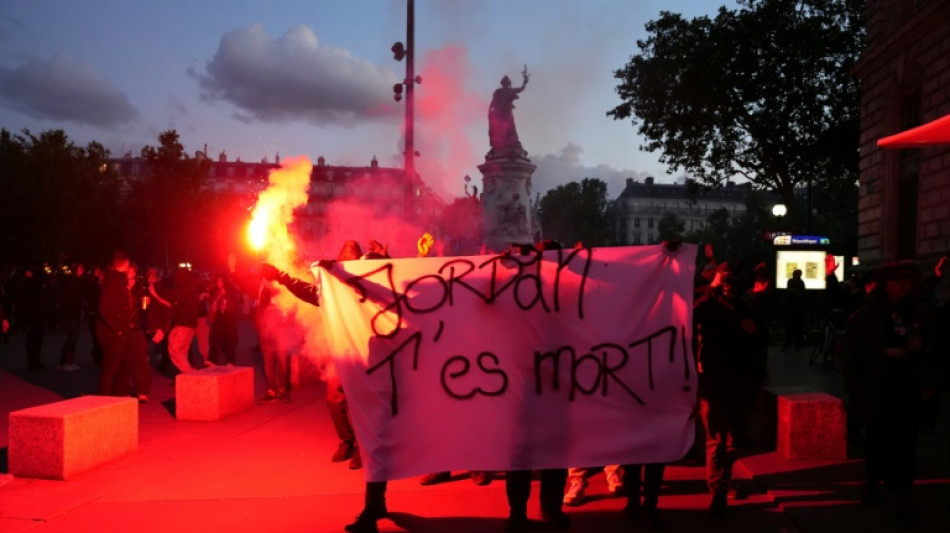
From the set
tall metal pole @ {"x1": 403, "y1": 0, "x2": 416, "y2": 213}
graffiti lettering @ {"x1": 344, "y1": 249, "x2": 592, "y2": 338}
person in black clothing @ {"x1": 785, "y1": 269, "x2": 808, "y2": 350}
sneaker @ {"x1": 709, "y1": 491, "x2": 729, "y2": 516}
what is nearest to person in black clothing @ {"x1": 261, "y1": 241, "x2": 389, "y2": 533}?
graffiti lettering @ {"x1": 344, "y1": 249, "x2": 592, "y2": 338}

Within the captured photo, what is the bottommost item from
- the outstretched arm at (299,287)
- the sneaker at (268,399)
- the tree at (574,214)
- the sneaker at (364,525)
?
the sneaker at (268,399)

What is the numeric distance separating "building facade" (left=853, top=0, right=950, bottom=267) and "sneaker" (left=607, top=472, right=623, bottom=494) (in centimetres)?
1281

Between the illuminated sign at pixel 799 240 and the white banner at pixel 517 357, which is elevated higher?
the illuminated sign at pixel 799 240

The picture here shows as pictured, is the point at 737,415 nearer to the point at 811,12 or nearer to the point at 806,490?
the point at 806,490

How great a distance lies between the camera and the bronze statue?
136 feet

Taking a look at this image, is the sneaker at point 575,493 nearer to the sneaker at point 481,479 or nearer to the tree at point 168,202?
the sneaker at point 481,479

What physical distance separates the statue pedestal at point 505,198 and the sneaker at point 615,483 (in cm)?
3395

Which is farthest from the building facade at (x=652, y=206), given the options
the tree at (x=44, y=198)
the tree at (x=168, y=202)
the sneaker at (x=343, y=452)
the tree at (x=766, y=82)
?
the sneaker at (x=343, y=452)

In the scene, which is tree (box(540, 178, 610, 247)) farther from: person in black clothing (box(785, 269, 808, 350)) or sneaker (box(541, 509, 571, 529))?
sneaker (box(541, 509, 571, 529))

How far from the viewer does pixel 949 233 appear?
1612 cm

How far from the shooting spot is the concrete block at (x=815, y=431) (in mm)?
7559

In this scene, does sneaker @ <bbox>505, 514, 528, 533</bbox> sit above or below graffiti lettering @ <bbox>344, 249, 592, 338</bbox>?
below

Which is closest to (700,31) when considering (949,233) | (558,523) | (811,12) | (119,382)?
(811,12)

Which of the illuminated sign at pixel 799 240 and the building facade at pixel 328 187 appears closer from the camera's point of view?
the illuminated sign at pixel 799 240
